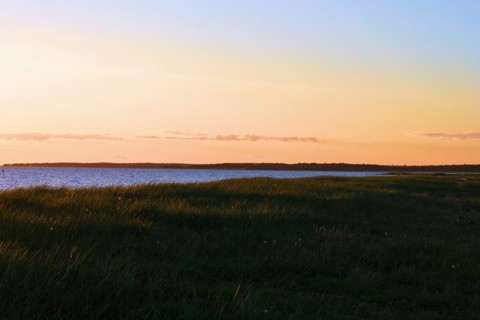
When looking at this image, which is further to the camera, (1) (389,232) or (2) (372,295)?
(1) (389,232)

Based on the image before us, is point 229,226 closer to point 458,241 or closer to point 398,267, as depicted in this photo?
point 398,267

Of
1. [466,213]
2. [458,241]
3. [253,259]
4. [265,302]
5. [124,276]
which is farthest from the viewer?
[466,213]

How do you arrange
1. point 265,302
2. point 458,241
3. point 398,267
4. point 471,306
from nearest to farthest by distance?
point 265,302
point 471,306
point 398,267
point 458,241

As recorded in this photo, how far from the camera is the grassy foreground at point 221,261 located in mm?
5367

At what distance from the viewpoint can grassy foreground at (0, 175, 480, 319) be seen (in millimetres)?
5367

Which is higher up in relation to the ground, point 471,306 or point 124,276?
point 124,276

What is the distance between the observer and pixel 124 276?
232 inches

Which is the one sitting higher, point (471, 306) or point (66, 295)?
point (66, 295)

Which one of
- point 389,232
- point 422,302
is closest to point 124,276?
point 422,302

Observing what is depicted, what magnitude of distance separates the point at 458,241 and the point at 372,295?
5.75 metres

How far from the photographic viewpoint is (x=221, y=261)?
8.69 m

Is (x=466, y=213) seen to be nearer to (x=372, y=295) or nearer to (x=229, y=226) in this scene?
(x=229, y=226)

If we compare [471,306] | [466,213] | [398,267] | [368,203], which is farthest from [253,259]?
[466,213]

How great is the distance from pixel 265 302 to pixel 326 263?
3164mm
